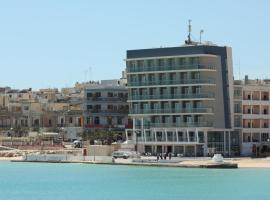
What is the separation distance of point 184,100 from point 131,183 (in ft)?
94.8

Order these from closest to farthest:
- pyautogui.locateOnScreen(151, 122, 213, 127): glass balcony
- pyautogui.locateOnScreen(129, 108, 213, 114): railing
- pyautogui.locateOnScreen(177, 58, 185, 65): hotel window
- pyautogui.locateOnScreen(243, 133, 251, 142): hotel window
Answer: pyautogui.locateOnScreen(151, 122, 213, 127): glass balcony, pyautogui.locateOnScreen(129, 108, 213, 114): railing, pyautogui.locateOnScreen(177, 58, 185, 65): hotel window, pyautogui.locateOnScreen(243, 133, 251, 142): hotel window

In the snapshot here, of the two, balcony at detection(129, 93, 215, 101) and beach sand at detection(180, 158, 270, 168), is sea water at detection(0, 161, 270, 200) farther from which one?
balcony at detection(129, 93, 215, 101)

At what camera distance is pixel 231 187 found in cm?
7356

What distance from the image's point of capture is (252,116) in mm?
109562

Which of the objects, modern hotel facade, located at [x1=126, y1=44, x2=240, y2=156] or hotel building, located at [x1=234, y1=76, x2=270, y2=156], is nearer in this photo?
modern hotel facade, located at [x1=126, y1=44, x2=240, y2=156]

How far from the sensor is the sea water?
68.6 m

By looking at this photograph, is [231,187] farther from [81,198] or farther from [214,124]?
[214,124]

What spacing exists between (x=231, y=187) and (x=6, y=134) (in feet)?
279

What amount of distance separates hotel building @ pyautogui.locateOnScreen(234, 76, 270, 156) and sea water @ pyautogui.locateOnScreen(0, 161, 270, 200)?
60.0 ft

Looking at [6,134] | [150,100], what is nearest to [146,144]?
[150,100]

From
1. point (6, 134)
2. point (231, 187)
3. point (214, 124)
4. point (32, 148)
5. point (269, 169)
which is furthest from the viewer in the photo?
point (6, 134)

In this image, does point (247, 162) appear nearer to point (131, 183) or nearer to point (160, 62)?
point (160, 62)

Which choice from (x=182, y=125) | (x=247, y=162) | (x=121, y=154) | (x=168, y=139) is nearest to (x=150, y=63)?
(x=182, y=125)

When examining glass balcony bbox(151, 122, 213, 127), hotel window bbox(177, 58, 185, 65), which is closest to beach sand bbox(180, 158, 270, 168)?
glass balcony bbox(151, 122, 213, 127)
